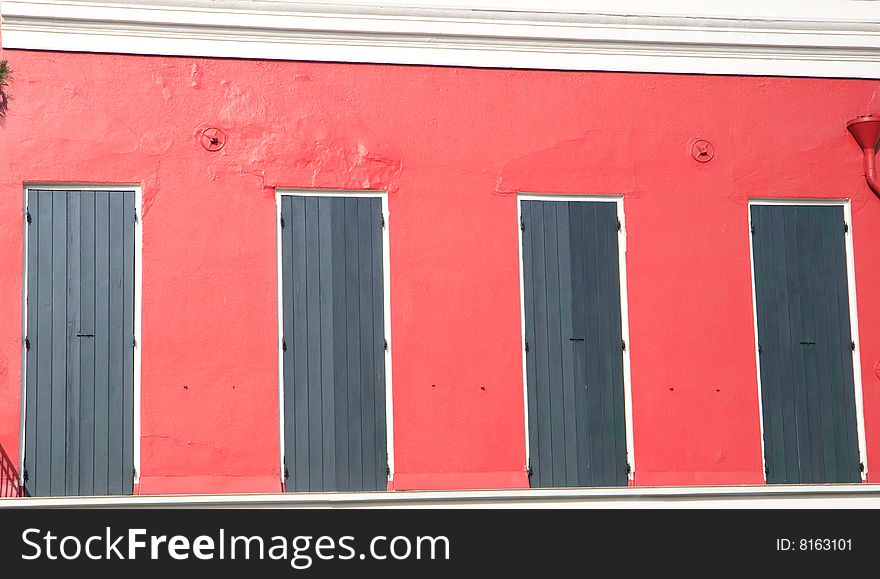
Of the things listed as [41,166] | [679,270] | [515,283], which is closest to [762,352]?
[679,270]

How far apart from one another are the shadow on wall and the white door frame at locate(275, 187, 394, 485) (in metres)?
1.99

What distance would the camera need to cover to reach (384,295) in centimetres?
1123

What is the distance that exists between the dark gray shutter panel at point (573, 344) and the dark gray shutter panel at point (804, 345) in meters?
1.26

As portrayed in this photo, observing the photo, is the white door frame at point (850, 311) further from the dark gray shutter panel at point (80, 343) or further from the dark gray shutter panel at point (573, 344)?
the dark gray shutter panel at point (80, 343)

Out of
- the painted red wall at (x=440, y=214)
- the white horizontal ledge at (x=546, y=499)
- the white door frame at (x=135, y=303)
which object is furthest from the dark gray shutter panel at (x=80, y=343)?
the white horizontal ledge at (x=546, y=499)

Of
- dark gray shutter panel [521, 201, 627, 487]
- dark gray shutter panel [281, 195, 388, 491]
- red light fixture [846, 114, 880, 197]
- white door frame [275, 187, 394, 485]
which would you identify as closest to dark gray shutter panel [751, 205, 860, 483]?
red light fixture [846, 114, 880, 197]

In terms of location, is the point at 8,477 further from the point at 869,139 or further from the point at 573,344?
the point at 869,139

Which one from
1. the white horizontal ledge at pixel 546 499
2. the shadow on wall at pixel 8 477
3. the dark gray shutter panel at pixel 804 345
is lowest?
the white horizontal ledge at pixel 546 499

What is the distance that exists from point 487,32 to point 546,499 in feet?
12.8

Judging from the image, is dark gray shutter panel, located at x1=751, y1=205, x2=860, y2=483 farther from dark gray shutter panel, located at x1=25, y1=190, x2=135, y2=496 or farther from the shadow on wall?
the shadow on wall

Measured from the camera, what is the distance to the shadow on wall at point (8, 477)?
10523 mm

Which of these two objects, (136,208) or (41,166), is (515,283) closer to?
(136,208)

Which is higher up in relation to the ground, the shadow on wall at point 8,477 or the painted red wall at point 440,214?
the painted red wall at point 440,214
